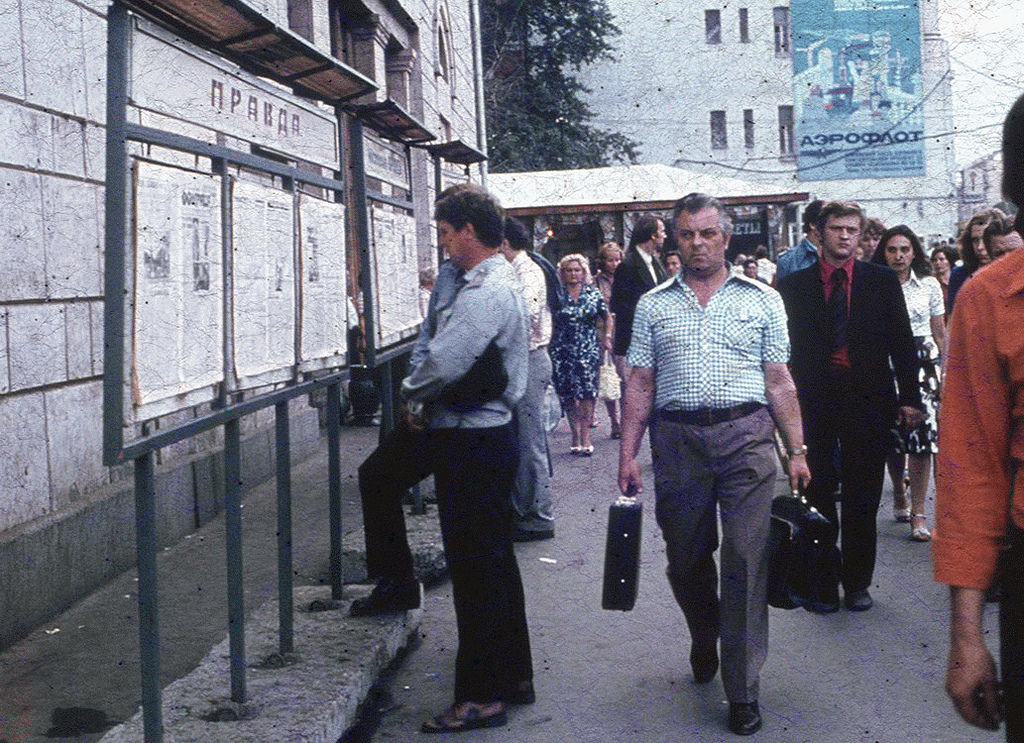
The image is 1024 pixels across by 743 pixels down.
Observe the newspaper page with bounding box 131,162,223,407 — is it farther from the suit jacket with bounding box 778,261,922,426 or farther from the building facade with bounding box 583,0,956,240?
the building facade with bounding box 583,0,956,240

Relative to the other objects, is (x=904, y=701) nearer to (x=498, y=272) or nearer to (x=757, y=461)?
(x=757, y=461)

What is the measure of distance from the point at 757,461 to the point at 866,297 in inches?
76.3

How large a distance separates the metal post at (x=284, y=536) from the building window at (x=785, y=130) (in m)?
45.8

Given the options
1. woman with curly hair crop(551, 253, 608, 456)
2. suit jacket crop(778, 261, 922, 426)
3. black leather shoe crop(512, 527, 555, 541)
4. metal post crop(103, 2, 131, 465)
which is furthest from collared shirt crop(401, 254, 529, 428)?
woman with curly hair crop(551, 253, 608, 456)

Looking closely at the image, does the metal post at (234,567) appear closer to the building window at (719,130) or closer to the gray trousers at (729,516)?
the gray trousers at (729,516)

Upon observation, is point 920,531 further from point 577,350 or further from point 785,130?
point 785,130

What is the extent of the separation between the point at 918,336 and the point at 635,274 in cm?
273

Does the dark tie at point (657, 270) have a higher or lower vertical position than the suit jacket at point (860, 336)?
higher

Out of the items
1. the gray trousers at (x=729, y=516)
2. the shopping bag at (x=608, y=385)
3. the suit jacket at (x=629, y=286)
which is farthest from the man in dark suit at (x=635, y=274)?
the gray trousers at (x=729, y=516)

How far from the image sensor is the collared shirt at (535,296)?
876 cm

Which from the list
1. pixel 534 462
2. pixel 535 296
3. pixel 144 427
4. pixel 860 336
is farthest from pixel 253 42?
pixel 535 296

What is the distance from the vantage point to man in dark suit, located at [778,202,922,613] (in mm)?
6508

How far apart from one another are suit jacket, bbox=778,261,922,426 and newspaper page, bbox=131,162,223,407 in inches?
130

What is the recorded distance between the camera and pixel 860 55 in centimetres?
3262
